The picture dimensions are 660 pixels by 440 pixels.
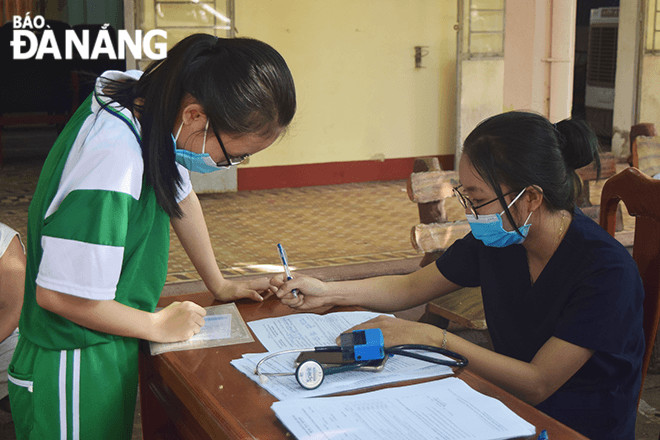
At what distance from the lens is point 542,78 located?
7.56 metres

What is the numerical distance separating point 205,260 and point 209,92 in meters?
0.59

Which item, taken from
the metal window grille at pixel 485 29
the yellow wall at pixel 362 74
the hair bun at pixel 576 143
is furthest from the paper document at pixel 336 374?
the metal window grille at pixel 485 29

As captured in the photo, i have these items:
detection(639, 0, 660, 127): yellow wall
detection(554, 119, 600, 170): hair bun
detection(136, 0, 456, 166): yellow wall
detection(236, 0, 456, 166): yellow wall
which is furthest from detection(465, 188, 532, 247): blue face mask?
detection(639, 0, 660, 127): yellow wall

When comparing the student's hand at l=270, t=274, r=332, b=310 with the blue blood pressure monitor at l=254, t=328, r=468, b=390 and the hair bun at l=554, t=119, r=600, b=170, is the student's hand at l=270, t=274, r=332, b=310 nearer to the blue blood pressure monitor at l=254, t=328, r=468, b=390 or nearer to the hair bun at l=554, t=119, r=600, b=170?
the blue blood pressure monitor at l=254, t=328, r=468, b=390

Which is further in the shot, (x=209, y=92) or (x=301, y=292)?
(x=301, y=292)

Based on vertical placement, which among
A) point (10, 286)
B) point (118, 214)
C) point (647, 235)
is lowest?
point (10, 286)

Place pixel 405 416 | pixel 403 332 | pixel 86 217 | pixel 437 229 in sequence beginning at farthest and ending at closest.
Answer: pixel 437 229 → pixel 403 332 → pixel 86 217 → pixel 405 416

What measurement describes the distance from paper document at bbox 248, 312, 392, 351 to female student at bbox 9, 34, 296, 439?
162 millimetres

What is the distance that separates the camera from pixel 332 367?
1425 millimetres

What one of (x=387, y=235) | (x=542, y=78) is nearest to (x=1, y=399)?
(x=387, y=235)

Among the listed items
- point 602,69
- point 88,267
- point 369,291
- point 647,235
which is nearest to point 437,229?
point 369,291

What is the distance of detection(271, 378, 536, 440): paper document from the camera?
119 centimetres

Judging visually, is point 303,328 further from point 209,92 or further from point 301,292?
point 209,92

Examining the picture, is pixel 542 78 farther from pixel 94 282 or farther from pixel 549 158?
pixel 94 282
